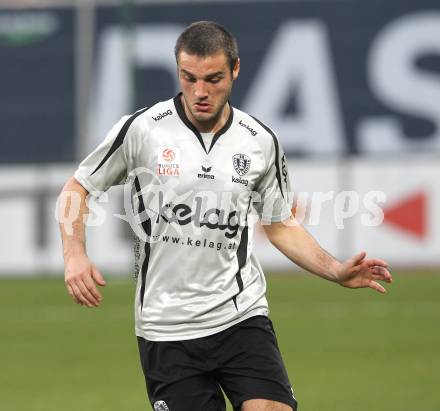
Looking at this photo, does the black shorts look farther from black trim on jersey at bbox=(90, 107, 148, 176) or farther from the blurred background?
the blurred background

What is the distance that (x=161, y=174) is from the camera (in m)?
5.64

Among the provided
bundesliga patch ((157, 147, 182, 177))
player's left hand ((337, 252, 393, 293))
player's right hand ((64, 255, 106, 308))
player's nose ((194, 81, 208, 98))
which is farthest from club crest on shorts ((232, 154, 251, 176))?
player's right hand ((64, 255, 106, 308))

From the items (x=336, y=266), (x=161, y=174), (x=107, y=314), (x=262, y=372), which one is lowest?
(x=107, y=314)

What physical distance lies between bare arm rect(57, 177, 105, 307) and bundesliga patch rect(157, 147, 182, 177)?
35 cm

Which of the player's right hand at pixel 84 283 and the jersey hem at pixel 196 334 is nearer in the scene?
the player's right hand at pixel 84 283

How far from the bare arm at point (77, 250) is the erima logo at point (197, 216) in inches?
13.2

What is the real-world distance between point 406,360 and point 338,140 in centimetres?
1414

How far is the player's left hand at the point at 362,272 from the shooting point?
18.2 ft

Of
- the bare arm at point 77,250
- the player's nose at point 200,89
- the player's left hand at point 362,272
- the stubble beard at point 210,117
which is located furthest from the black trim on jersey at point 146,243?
the player's left hand at point 362,272

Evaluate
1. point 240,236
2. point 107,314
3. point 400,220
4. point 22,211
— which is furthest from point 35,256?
point 240,236

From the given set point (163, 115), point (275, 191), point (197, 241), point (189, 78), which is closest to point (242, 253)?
point (197, 241)

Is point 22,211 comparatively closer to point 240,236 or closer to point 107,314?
point 107,314

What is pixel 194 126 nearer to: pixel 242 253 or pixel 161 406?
pixel 242 253

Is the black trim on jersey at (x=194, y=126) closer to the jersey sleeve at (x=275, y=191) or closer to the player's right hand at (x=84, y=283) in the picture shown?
the jersey sleeve at (x=275, y=191)
